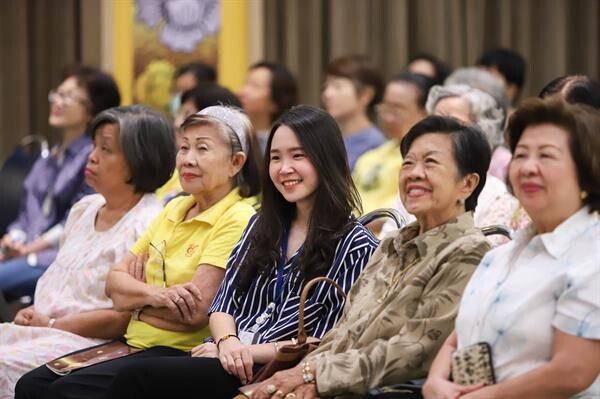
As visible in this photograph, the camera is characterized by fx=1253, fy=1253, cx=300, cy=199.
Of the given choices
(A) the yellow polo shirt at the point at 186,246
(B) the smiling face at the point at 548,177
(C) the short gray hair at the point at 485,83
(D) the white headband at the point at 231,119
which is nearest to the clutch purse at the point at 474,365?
(B) the smiling face at the point at 548,177

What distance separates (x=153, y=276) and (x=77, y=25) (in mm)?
4518

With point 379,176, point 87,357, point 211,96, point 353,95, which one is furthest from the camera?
point 353,95

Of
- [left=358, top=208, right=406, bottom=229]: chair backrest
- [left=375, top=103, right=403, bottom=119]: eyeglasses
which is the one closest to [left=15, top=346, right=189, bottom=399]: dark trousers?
[left=358, top=208, right=406, bottom=229]: chair backrest

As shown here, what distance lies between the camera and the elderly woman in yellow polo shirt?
3.84 m

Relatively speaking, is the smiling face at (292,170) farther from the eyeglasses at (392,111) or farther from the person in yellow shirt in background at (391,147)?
the eyeglasses at (392,111)

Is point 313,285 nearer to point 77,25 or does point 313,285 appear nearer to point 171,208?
point 171,208

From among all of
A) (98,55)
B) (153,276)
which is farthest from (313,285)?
(98,55)

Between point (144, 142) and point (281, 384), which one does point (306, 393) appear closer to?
point (281, 384)

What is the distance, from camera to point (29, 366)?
4117 millimetres

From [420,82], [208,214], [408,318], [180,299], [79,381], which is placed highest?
[420,82]

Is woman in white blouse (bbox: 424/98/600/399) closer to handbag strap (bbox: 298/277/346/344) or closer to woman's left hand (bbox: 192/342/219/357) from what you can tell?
handbag strap (bbox: 298/277/346/344)

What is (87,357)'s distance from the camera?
3994mm

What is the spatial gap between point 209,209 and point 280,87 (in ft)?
8.90

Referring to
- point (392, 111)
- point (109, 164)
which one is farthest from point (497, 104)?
point (109, 164)
